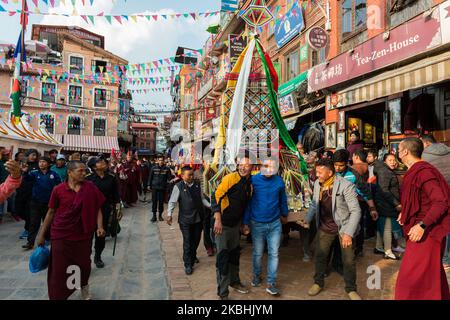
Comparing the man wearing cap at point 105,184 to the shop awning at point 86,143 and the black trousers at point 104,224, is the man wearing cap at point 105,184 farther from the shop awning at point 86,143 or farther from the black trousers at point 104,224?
the shop awning at point 86,143

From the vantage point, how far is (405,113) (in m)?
8.24

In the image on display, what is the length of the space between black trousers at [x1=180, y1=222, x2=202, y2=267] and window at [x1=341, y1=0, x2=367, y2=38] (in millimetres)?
8377

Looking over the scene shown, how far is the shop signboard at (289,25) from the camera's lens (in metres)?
13.3

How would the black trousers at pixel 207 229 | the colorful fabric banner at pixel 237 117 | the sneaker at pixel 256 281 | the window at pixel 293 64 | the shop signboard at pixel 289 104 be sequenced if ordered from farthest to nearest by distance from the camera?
the window at pixel 293 64
the shop signboard at pixel 289 104
the black trousers at pixel 207 229
the colorful fabric banner at pixel 237 117
the sneaker at pixel 256 281

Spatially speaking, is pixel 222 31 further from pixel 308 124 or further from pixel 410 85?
pixel 410 85

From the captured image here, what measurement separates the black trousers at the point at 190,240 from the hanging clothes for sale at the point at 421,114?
5.87 metres

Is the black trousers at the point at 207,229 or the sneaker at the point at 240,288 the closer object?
the sneaker at the point at 240,288

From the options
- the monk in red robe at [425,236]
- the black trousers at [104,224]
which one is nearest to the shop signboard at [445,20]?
the monk in red robe at [425,236]

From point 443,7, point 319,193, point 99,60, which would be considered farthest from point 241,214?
point 99,60

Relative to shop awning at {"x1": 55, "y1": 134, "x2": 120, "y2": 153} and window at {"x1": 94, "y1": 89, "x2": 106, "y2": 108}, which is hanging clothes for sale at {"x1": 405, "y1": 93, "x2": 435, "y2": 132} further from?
window at {"x1": 94, "y1": 89, "x2": 106, "y2": 108}

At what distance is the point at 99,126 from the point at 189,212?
29.3 m

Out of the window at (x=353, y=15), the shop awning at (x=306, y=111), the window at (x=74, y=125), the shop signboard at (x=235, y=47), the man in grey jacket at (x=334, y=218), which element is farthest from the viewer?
the window at (x=74, y=125)

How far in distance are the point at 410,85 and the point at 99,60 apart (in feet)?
103

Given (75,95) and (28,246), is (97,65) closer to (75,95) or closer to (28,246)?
(75,95)
